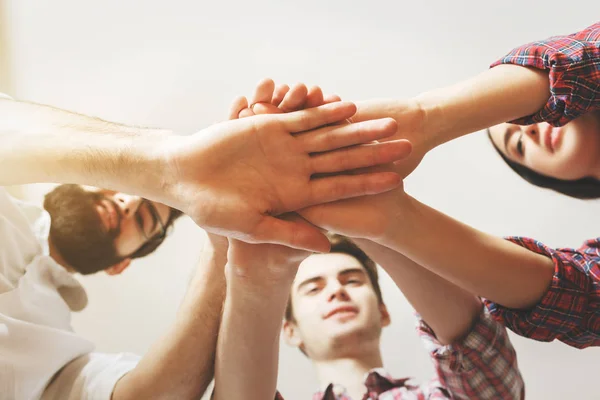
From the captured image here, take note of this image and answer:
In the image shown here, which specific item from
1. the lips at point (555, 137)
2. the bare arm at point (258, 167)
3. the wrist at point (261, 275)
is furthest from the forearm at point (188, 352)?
the lips at point (555, 137)

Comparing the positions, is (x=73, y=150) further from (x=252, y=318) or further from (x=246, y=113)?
(x=252, y=318)

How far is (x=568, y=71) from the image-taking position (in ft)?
3.05

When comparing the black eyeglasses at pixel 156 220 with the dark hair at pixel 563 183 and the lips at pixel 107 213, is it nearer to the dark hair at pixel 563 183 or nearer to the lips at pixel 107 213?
the lips at pixel 107 213

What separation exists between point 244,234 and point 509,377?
616 mm

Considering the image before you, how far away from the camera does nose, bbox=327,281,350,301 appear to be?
1.51 meters

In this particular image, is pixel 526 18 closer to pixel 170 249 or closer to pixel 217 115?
pixel 217 115

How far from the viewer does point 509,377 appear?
1052 millimetres

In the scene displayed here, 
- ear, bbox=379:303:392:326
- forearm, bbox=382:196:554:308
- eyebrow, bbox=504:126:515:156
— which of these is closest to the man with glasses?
forearm, bbox=382:196:554:308

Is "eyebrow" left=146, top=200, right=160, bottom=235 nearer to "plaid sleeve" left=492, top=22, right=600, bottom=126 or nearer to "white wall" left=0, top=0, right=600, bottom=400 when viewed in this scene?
"white wall" left=0, top=0, right=600, bottom=400

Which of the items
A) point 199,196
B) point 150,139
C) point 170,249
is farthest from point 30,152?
point 170,249

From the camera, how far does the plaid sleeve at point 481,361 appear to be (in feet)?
3.33

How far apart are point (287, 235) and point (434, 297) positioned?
356 mm

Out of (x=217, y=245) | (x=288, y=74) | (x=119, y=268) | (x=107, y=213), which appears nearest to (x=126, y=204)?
(x=107, y=213)

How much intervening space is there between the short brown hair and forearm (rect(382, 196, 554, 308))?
1.94ft
